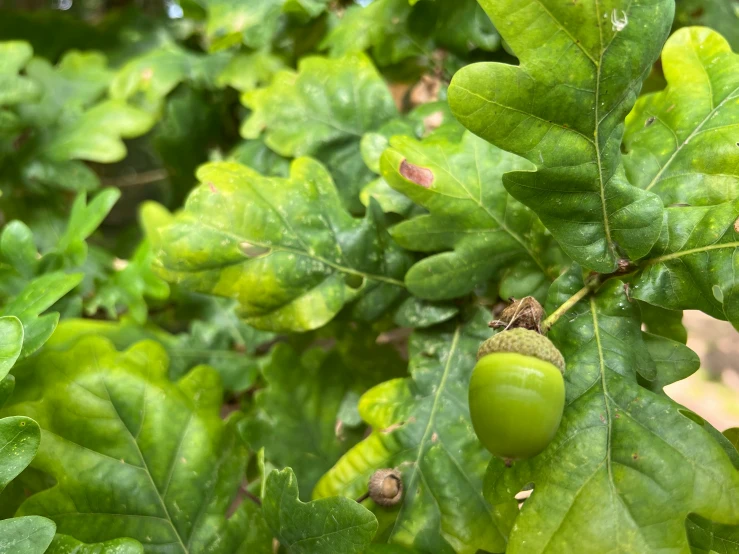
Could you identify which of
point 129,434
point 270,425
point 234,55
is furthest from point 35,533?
point 234,55

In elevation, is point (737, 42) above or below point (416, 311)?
above

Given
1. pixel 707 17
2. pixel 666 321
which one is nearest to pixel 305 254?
pixel 666 321

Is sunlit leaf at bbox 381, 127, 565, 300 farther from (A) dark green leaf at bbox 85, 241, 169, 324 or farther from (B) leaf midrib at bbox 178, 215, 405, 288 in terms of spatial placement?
(A) dark green leaf at bbox 85, 241, 169, 324

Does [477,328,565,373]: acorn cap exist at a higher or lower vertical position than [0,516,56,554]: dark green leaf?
higher

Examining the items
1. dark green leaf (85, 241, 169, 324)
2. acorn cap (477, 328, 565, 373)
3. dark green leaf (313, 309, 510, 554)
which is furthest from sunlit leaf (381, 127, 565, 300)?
dark green leaf (85, 241, 169, 324)

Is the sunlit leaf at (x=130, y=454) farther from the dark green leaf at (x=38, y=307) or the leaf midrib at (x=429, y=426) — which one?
the leaf midrib at (x=429, y=426)

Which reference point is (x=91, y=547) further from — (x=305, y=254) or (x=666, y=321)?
(x=666, y=321)

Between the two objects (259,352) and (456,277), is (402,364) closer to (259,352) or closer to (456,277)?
(456,277)

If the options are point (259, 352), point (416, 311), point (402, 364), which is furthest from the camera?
point (259, 352)

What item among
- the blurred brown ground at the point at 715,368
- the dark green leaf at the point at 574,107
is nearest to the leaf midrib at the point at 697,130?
the dark green leaf at the point at 574,107
